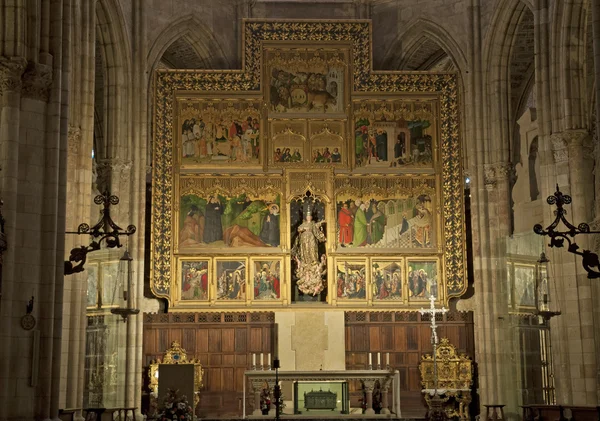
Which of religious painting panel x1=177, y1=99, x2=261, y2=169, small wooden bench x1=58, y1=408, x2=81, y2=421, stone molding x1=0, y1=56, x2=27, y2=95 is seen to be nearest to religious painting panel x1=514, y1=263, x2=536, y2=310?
religious painting panel x1=177, y1=99, x2=261, y2=169

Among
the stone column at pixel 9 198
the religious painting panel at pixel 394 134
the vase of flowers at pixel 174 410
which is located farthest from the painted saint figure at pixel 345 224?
the stone column at pixel 9 198

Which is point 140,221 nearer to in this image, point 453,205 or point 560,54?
point 453,205

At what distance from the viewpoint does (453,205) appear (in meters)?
27.6

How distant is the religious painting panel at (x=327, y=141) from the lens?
27906 mm

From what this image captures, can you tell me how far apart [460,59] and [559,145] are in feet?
23.2

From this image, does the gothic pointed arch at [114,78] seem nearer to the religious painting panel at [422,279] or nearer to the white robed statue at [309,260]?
the white robed statue at [309,260]

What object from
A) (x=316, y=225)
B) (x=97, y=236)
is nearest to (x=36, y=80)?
(x=97, y=236)

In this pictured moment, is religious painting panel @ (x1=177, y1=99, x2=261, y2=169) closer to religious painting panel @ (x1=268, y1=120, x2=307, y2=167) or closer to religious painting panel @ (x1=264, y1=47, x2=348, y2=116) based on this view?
religious painting panel @ (x1=268, y1=120, x2=307, y2=167)

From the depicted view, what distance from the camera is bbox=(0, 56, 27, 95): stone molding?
53.0 ft

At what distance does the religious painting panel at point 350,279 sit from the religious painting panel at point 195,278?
11.2ft

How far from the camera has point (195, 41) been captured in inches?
1195

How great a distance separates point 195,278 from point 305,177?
4.05 m

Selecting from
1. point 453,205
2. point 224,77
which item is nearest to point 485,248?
point 453,205

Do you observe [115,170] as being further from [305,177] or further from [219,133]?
[305,177]
